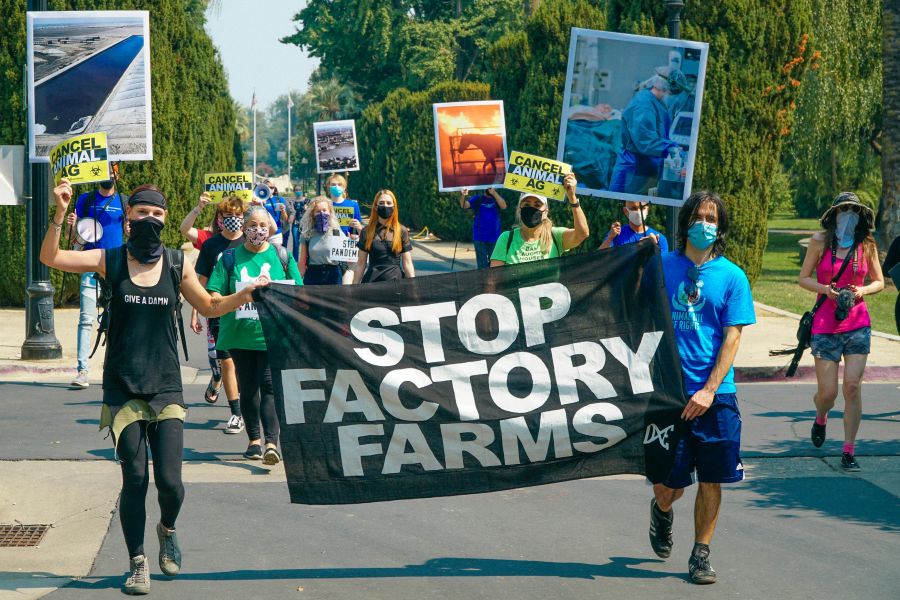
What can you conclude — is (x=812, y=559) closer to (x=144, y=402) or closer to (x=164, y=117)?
(x=144, y=402)

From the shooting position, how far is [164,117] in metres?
20.4

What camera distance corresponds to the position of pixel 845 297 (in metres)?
8.52

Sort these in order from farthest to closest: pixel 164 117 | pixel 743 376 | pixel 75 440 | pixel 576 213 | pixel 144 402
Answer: pixel 164 117 < pixel 743 376 < pixel 75 440 < pixel 576 213 < pixel 144 402

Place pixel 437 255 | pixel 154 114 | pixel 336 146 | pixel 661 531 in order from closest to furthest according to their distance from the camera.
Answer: pixel 661 531 → pixel 154 114 → pixel 336 146 → pixel 437 255

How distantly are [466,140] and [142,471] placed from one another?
13.0 meters

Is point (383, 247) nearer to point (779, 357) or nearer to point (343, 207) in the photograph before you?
point (343, 207)

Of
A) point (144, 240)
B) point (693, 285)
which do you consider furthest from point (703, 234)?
point (144, 240)

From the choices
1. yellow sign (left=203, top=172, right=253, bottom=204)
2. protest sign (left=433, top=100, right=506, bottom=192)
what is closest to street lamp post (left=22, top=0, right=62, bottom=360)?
yellow sign (left=203, top=172, right=253, bottom=204)

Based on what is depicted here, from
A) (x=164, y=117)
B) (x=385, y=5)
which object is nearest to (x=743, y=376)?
(x=164, y=117)

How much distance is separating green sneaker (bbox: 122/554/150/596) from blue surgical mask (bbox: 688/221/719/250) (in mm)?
3049

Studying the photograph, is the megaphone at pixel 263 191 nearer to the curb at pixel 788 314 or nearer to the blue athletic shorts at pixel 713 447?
the curb at pixel 788 314

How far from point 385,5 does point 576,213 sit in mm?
56267

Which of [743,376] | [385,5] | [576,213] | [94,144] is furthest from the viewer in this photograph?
[385,5]

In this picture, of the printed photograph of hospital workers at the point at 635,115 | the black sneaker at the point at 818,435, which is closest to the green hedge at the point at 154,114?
the printed photograph of hospital workers at the point at 635,115
